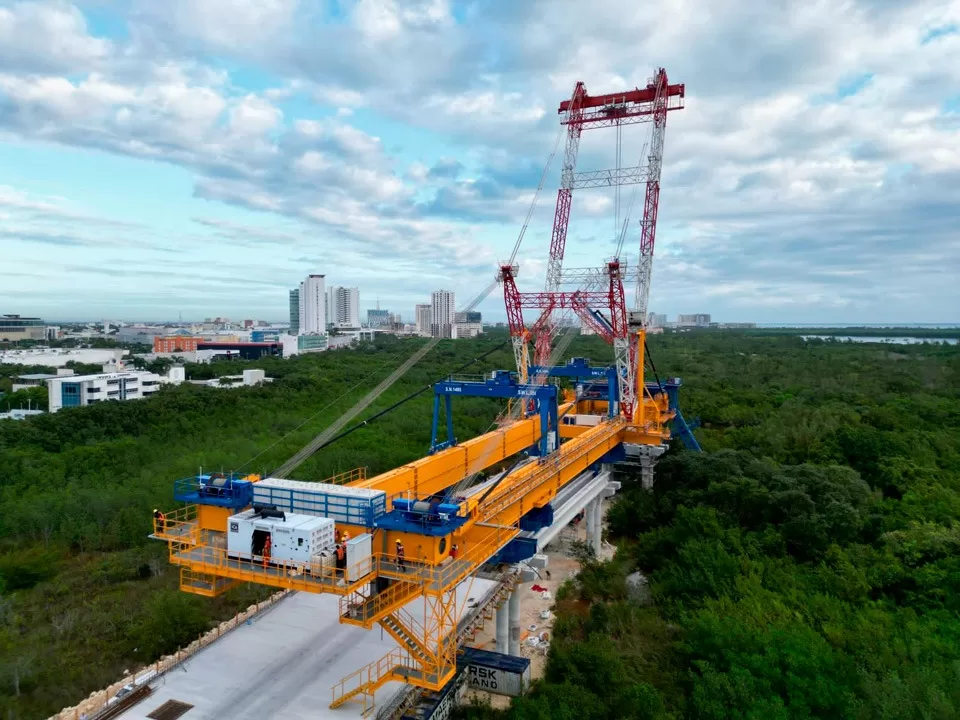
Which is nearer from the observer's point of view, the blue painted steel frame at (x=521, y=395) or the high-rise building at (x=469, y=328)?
the blue painted steel frame at (x=521, y=395)

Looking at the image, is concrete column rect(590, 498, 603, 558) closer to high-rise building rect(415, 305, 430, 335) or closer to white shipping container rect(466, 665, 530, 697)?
white shipping container rect(466, 665, 530, 697)

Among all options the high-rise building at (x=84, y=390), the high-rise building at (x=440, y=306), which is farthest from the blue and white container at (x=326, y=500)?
the high-rise building at (x=440, y=306)

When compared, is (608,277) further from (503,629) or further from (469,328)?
(469,328)

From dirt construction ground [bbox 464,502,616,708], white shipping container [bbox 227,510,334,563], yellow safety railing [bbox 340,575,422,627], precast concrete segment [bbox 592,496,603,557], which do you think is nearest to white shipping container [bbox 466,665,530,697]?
dirt construction ground [bbox 464,502,616,708]

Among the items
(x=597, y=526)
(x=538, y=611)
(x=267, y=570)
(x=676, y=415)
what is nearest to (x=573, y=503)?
(x=538, y=611)

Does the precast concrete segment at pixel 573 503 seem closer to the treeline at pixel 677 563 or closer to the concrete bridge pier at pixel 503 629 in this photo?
the concrete bridge pier at pixel 503 629
